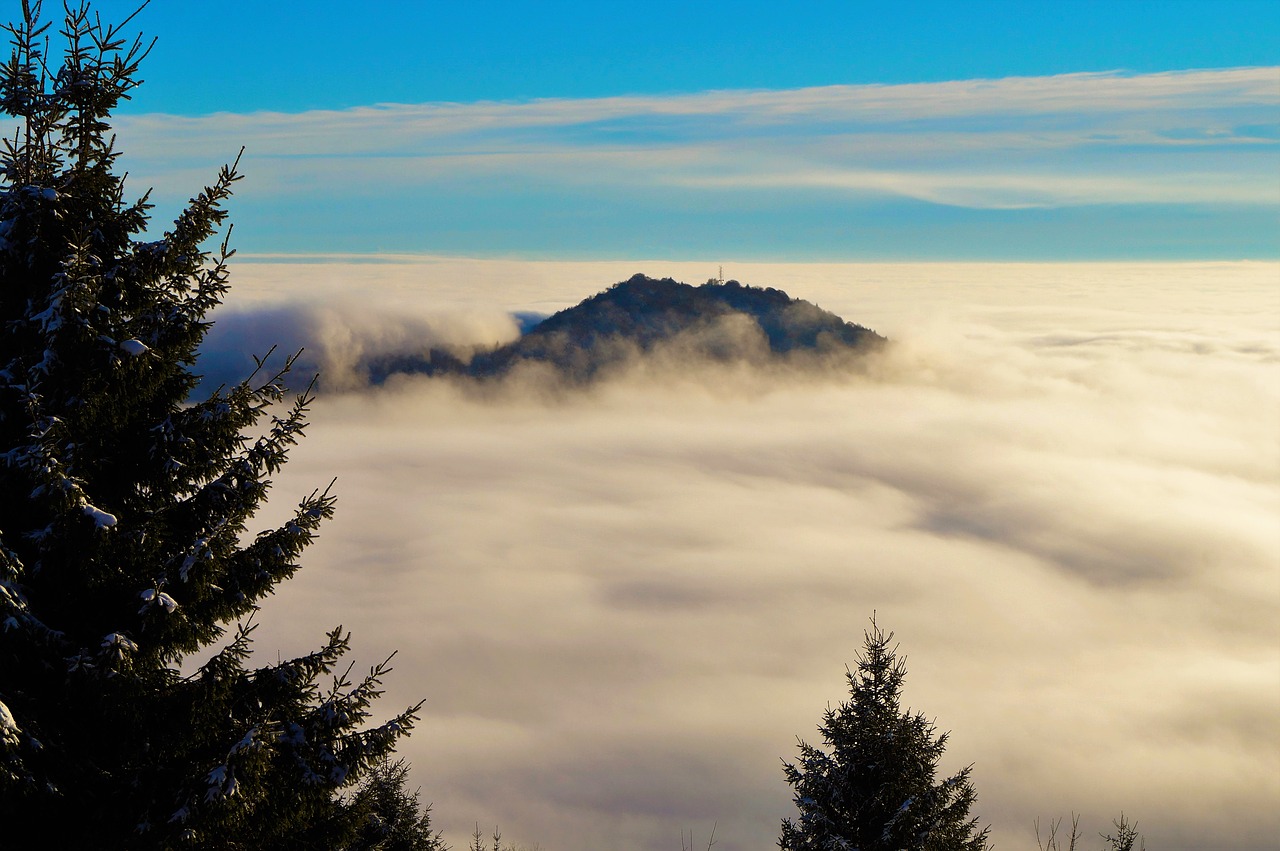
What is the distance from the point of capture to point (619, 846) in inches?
7244

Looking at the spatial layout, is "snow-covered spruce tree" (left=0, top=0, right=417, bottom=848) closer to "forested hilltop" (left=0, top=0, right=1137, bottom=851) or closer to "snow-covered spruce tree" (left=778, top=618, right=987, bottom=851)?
"forested hilltop" (left=0, top=0, right=1137, bottom=851)

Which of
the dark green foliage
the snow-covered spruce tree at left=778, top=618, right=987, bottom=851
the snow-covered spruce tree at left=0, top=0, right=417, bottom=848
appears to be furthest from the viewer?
the dark green foliage

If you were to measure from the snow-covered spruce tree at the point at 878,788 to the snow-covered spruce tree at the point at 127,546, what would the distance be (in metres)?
10.5

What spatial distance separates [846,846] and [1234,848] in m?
223

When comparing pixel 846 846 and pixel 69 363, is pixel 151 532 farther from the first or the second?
pixel 846 846

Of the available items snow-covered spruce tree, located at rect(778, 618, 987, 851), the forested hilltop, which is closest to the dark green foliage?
snow-covered spruce tree, located at rect(778, 618, 987, 851)

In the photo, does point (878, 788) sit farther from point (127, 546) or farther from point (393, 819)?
point (127, 546)

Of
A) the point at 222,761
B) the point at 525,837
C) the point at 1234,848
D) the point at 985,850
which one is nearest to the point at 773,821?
the point at 525,837

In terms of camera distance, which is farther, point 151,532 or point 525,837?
point 525,837

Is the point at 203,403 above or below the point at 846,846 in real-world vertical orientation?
above

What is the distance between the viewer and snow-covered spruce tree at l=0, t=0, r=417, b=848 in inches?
344

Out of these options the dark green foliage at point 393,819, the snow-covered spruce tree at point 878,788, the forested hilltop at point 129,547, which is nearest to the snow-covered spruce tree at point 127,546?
the forested hilltop at point 129,547

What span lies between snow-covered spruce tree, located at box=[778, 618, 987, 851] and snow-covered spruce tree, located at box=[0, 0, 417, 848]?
1051cm

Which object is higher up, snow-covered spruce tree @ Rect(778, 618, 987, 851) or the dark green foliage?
snow-covered spruce tree @ Rect(778, 618, 987, 851)
